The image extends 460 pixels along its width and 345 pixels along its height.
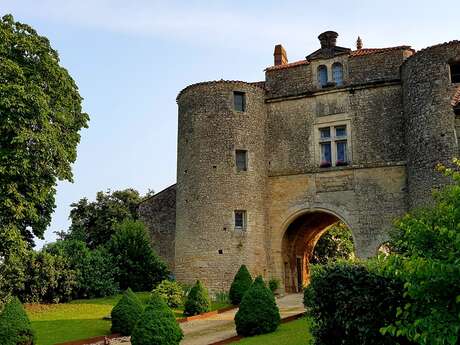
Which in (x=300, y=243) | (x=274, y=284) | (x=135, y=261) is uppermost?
(x=300, y=243)

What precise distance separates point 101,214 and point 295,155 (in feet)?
86.2

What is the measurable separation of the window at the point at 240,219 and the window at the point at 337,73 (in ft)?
26.8

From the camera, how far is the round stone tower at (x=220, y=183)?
1026 inches

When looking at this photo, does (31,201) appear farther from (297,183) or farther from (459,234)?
(459,234)

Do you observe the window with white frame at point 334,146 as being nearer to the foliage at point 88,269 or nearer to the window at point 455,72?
the window at point 455,72

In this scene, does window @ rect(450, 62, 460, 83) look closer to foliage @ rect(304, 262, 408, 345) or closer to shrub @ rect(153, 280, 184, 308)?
shrub @ rect(153, 280, 184, 308)

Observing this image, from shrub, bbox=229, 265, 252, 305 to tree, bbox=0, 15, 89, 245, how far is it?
8.17 m

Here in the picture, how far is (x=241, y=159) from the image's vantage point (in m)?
27.4

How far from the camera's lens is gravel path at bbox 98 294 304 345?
50.9 feet

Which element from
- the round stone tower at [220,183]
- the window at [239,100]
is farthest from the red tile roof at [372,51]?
the window at [239,100]

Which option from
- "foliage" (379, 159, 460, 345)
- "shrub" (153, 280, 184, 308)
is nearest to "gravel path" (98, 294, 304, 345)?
"shrub" (153, 280, 184, 308)

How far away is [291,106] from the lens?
93.0ft

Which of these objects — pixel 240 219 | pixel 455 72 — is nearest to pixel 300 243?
pixel 240 219

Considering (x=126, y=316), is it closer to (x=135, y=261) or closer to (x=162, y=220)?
(x=135, y=261)
